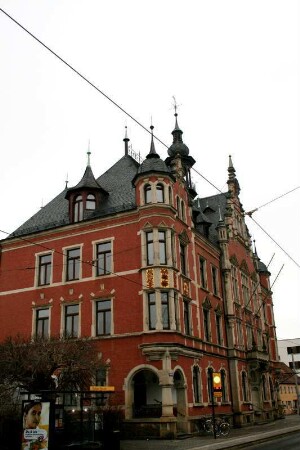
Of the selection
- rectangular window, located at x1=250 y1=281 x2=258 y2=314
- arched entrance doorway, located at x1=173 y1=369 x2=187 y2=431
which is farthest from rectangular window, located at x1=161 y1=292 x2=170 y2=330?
rectangular window, located at x1=250 y1=281 x2=258 y2=314

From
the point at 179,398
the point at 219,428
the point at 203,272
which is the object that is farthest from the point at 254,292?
the point at 219,428

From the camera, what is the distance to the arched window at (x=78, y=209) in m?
34.1

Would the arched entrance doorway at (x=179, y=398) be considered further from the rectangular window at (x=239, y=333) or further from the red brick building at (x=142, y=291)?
the rectangular window at (x=239, y=333)

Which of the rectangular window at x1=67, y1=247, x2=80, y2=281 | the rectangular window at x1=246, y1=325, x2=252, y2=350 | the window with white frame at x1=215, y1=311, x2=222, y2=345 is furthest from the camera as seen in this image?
the rectangular window at x1=246, y1=325, x2=252, y2=350

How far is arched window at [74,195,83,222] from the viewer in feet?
112

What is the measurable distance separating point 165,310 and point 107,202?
31.1 feet

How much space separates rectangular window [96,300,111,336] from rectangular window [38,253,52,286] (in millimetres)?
4756

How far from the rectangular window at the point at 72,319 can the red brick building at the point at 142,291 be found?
7 centimetres

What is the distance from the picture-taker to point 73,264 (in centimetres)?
3312

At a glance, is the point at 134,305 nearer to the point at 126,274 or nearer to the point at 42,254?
the point at 126,274

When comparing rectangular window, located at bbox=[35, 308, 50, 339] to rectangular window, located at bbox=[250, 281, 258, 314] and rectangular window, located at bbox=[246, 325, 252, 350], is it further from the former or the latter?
rectangular window, located at bbox=[250, 281, 258, 314]

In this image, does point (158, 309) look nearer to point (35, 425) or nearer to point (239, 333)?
point (35, 425)

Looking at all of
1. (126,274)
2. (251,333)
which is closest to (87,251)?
(126,274)

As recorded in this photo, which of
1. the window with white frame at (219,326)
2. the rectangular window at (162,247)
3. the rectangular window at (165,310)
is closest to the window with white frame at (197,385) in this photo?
the rectangular window at (165,310)
